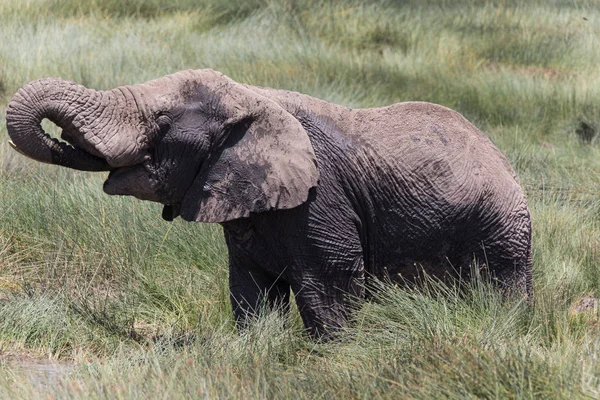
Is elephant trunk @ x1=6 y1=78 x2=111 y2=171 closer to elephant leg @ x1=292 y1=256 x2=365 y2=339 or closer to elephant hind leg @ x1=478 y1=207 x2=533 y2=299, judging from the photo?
elephant leg @ x1=292 y1=256 x2=365 y2=339

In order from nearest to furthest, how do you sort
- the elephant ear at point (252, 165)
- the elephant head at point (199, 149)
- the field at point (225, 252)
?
the field at point (225, 252) < the elephant head at point (199, 149) < the elephant ear at point (252, 165)

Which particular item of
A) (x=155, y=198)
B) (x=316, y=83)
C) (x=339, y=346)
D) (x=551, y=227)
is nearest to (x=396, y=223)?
(x=339, y=346)

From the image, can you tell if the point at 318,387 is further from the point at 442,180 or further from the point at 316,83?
the point at 316,83

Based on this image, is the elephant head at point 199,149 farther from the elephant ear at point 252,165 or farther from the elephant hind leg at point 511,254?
the elephant hind leg at point 511,254

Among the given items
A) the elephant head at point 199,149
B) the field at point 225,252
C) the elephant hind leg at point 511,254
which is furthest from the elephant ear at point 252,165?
the elephant hind leg at point 511,254

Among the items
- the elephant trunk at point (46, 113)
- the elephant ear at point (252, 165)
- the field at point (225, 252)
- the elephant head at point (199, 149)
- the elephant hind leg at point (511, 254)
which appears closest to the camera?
the field at point (225, 252)

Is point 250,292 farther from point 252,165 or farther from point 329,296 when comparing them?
point 252,165

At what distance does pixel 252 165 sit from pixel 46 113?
3.04 ft

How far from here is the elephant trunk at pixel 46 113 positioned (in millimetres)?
4484

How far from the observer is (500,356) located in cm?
399

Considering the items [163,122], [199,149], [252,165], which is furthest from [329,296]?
[163,122]

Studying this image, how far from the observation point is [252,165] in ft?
16.0

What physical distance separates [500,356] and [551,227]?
352 cm

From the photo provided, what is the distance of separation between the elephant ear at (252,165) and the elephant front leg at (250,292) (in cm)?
49
